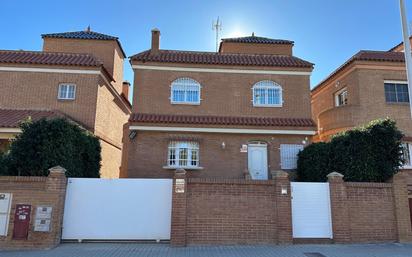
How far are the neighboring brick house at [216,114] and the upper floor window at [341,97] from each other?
130 inches

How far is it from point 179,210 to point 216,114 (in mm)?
8758

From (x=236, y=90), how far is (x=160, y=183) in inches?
373

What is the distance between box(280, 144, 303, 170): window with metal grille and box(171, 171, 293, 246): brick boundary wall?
663cm

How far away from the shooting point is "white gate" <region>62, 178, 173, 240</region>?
34.2 feet

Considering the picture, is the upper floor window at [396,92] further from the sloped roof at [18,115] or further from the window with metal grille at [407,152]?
the sloped roof at [18,115]

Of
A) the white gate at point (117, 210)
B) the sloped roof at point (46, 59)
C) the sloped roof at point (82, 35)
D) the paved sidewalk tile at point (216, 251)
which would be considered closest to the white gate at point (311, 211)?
the paved sidewalk tile at point (216, 251)

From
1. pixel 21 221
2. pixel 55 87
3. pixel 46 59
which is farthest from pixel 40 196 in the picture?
pixel 46 59

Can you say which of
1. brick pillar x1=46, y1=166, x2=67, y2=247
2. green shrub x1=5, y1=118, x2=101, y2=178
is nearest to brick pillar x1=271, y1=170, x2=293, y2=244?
brick pillar x1=46, y1=166, x2=67, y2=247

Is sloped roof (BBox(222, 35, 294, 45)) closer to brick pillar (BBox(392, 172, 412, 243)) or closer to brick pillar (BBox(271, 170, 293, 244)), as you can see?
brick pillar (BBox(392, 172, 412, 243))

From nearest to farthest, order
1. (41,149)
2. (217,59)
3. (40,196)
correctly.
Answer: (40,196) → (41,149) → (217,59)

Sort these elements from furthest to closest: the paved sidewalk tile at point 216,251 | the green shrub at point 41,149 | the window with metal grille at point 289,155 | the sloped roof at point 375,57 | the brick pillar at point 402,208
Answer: the sloped roof at point 375,57
the window with metal grille at point 289,155
the green shrub at point 41,149
the brick pillar at point 402,208
the paved sidewalk tile at point 216,251

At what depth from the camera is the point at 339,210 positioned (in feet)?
35.7

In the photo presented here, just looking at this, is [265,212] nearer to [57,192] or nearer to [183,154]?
[57,192]

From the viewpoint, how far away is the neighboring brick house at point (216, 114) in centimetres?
1717
